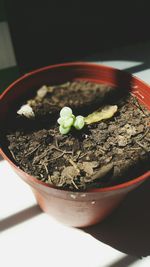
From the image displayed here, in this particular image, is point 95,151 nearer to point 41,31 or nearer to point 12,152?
point 12,152

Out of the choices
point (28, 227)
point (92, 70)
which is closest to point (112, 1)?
point (92, 70)

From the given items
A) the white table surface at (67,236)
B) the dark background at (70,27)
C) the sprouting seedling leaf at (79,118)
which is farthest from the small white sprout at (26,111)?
the dark background at (70,27)

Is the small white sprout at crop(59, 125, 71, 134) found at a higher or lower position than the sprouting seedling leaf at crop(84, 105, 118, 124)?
higher

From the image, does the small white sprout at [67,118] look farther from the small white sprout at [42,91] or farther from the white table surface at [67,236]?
the white table surface at [67,236]

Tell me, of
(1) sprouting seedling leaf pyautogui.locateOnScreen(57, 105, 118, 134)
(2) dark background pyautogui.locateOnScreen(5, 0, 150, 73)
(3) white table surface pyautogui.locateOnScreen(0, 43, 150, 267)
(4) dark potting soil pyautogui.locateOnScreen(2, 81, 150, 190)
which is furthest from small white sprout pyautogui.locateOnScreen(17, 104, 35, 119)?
(2) dark background pyautogui.locateOnScreen(5, 0, 150, 73)

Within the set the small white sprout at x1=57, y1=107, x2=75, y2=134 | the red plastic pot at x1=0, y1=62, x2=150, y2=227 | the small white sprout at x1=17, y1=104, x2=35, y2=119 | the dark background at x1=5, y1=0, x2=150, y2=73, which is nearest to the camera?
the red plastic pot at x1=0, y1=62, x2=150, y2=227

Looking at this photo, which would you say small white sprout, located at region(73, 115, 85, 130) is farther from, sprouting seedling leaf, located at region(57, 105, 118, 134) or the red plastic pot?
the red plastic pot
